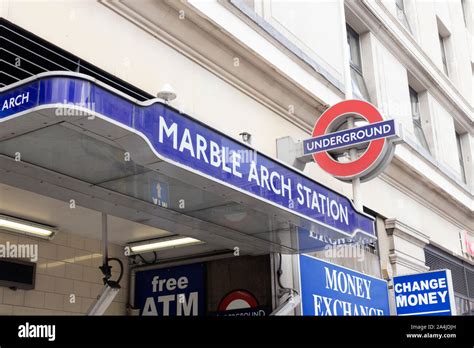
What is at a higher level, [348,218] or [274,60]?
[274,60]

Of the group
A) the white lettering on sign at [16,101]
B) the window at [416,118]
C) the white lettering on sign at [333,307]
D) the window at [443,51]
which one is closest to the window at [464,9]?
the window at [443,51]

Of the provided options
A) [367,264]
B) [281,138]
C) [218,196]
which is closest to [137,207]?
[218,196]

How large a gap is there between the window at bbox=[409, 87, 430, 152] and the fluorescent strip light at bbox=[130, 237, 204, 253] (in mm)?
8537

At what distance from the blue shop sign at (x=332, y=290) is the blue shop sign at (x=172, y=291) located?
1.34 meters

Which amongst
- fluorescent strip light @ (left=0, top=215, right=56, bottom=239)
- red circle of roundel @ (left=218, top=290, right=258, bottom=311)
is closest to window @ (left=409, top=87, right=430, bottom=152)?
red circle of roundel @ (left=218, top=290, right=258, bottom=311)

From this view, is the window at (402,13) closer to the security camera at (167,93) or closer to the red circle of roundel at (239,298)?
the red circle of roundel at (239,298)

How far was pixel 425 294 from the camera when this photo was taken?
10086 mm

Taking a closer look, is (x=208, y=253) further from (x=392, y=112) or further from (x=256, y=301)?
(x=392, y=112)

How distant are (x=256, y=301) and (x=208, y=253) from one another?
87 cm

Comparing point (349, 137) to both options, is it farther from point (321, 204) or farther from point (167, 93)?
point (167, 93)

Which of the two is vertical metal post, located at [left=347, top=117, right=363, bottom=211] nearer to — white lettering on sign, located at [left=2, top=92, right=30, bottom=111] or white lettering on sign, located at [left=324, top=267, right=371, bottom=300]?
white lettering on sign, located at [left=324, top=267, right=371, bottom=300]

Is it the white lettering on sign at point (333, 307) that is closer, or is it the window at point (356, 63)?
the white lettering on sign at point (333, 307)

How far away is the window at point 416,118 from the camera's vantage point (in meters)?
15.1

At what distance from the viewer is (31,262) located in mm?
7473
